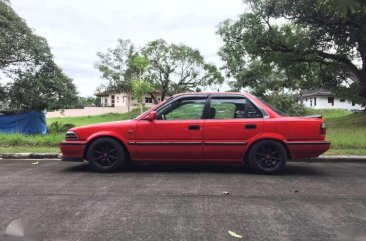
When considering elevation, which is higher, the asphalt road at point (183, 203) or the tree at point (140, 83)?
the tree at point (140, 83)

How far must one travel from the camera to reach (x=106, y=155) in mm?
8039

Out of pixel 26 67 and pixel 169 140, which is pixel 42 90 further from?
pixel 169 140

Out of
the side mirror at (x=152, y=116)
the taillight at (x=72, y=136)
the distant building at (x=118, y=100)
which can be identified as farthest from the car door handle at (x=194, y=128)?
the distant building at (x=118, y=100)

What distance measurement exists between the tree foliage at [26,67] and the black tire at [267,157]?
1853 cm

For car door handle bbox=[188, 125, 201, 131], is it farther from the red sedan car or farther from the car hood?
the car hood

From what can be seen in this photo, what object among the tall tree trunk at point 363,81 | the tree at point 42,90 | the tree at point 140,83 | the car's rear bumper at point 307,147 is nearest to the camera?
the car's rear bumper at point 307,147

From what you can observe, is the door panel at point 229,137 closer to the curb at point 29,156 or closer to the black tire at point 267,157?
the black tire at point 267,157

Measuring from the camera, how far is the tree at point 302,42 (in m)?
20.2

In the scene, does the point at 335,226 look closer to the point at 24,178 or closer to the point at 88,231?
the point at 88,231

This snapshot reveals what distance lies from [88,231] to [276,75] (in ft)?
156

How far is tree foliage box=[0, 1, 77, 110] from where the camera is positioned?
2302cm

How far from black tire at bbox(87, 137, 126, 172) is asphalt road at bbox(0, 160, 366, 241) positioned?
21 cm

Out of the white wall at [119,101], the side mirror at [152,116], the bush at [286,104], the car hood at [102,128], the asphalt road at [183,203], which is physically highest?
the white wall at [119,101]

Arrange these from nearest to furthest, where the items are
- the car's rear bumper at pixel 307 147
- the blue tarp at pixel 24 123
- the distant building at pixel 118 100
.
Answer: the car's rear bumper at pixel 307 147
the blue tarp at pixel 24 123
the distant building at pixel 118 100
